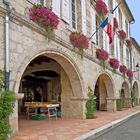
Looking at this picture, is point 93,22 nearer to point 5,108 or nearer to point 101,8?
point 101,8

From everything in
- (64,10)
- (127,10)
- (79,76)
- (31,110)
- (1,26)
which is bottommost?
(31,110)

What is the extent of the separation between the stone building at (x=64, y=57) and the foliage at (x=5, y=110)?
51 cm

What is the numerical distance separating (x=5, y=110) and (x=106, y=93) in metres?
13.2

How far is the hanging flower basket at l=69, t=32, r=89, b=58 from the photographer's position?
12720mm

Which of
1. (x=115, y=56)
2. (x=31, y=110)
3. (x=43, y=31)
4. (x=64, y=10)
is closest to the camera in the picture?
(x=43, y=31)

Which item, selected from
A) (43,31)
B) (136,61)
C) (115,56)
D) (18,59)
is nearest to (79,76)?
(43,31)

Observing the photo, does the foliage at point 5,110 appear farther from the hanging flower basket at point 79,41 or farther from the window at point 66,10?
the hanging flower basket at point 79,41

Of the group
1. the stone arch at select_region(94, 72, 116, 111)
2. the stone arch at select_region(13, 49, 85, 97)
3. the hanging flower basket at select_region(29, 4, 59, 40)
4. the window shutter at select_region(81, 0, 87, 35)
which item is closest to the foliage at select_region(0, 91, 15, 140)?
the hanging flower basket at select_region(29, 4, 59, 40)

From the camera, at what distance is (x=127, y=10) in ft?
85.4

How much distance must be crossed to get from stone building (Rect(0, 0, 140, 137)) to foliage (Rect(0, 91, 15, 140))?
0.51 meters

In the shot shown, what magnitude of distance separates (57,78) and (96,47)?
15.5 ft

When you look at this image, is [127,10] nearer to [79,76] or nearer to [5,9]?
[79,76]

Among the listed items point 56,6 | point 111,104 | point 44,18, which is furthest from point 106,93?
point 44,18

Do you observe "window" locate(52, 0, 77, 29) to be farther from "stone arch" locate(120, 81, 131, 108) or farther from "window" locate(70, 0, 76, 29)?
"stone arch" locate(120, 81, 131, 108)
